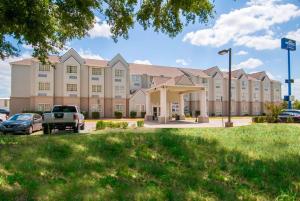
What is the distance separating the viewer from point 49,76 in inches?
1978

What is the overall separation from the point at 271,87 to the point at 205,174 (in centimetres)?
7891

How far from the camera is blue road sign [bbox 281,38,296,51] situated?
33.2m

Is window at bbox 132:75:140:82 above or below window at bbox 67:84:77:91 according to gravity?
above

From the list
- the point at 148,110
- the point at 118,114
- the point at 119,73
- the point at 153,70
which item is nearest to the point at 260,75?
the point at 153,70

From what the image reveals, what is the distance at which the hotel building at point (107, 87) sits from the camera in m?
42.8

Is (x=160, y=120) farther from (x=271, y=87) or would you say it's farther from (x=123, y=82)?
(x=271, y=87)

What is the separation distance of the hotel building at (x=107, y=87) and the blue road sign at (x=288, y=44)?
10.5 metres

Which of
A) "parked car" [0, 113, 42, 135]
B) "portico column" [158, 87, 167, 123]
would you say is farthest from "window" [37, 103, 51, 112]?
"parked car" [0, 113, 42, 135]

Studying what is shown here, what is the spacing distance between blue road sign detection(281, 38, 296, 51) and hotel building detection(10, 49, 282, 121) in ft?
34.4

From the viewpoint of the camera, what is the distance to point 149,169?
6.61 meters

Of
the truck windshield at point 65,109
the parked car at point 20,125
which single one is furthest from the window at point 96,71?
the truck windshield at point 65,109

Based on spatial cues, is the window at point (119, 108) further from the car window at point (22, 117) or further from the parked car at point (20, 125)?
the parked car at point (20, 125)

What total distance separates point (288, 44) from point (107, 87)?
106 feet

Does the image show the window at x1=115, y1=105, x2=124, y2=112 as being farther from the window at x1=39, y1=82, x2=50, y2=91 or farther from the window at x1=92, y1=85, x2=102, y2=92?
the window at x1=39, y1=82, x2=50, y2=91
